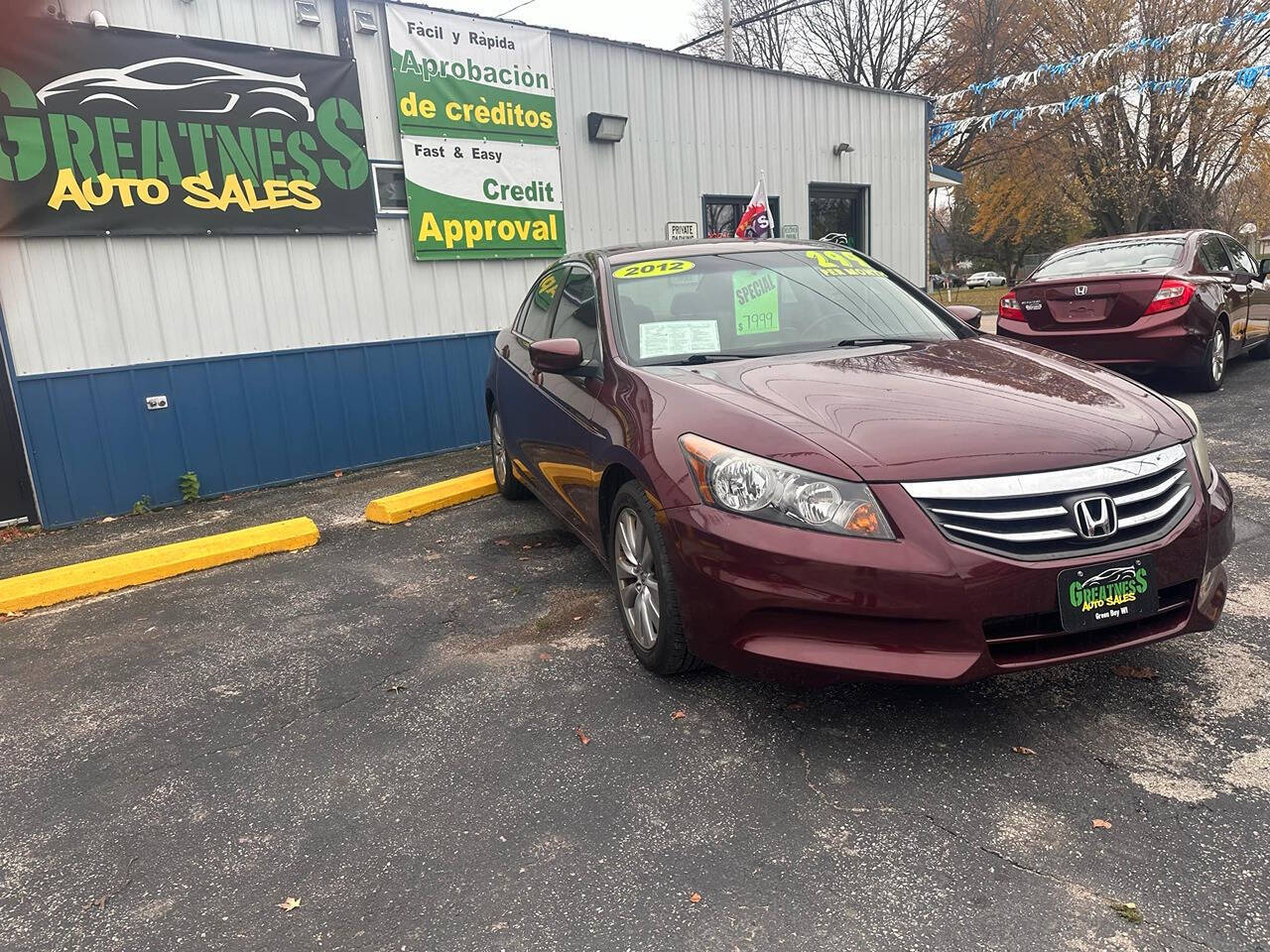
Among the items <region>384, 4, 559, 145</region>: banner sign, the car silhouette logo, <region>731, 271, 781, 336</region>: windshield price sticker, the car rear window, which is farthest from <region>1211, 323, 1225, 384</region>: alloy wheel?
the car silhouette logo

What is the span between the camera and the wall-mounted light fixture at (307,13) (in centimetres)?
685

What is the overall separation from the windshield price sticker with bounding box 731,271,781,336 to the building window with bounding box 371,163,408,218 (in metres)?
4.54

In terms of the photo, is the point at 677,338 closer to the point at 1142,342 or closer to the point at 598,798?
the point at 598,798

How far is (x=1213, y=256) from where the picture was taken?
844 centimetres

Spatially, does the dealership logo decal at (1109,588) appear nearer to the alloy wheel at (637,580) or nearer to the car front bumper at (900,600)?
the car front bumper at (900,600)

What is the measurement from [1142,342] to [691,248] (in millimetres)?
5245

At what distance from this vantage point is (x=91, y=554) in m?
5.47

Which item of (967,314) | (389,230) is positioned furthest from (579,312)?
(389,230)

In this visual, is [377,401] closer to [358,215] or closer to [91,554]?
[358,215]

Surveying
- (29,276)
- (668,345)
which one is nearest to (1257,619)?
(668,345)

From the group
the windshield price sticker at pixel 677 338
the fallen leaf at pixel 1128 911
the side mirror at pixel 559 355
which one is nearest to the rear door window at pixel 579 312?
the side mirror at pixel 559 355

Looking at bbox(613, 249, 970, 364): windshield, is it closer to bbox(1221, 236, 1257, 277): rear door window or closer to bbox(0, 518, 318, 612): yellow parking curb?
bbox(0, 518, 318, 612): yellow parking curb

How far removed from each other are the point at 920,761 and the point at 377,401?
608 centimetres

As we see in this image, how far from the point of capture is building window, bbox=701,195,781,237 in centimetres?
990
